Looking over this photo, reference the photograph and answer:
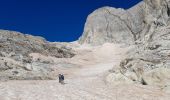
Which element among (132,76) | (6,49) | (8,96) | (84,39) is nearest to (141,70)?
(132,76)

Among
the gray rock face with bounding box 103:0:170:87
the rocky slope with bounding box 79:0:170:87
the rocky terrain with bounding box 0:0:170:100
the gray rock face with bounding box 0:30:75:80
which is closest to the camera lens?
the rocky terrain with bounding box 0:0:170:100

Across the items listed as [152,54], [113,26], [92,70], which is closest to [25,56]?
[92,70]

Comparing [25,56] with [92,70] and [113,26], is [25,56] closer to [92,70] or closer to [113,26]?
[92,70]

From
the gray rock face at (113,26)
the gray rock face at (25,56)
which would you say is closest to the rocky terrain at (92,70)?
the gray rock face at (25,56)

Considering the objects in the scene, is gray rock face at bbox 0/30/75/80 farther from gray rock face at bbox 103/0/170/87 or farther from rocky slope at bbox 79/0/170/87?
gray rock face at bbox 103/0/170/87

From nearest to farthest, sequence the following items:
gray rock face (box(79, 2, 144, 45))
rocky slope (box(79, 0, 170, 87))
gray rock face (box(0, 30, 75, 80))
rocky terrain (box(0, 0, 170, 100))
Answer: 1. rocky terrain (box(0, 0, 170, 100))
2. rocky slope (box(79, 0, 170, 87))
3. gray rock face (box(0, 30, 75, 80))
4. gray rock face (box(79, 2, 144, 45))

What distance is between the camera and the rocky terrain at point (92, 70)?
35.6 m

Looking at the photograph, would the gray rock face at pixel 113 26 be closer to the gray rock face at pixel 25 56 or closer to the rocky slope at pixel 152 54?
the gray rock face at pixel 25 56

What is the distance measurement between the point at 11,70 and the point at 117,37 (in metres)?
65.8

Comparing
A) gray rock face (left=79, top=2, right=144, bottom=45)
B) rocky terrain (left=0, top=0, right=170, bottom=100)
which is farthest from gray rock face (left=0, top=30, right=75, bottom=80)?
gray rock face (left=79, top=2, right=144, bottom=45)

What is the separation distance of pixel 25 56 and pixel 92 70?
14.8m

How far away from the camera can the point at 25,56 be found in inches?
2682

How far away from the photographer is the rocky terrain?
1400 inches

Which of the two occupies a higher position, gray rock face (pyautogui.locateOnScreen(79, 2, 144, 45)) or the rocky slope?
gray rock face (pyautogui.locateOnScreen(79, 2, 144, 45))
